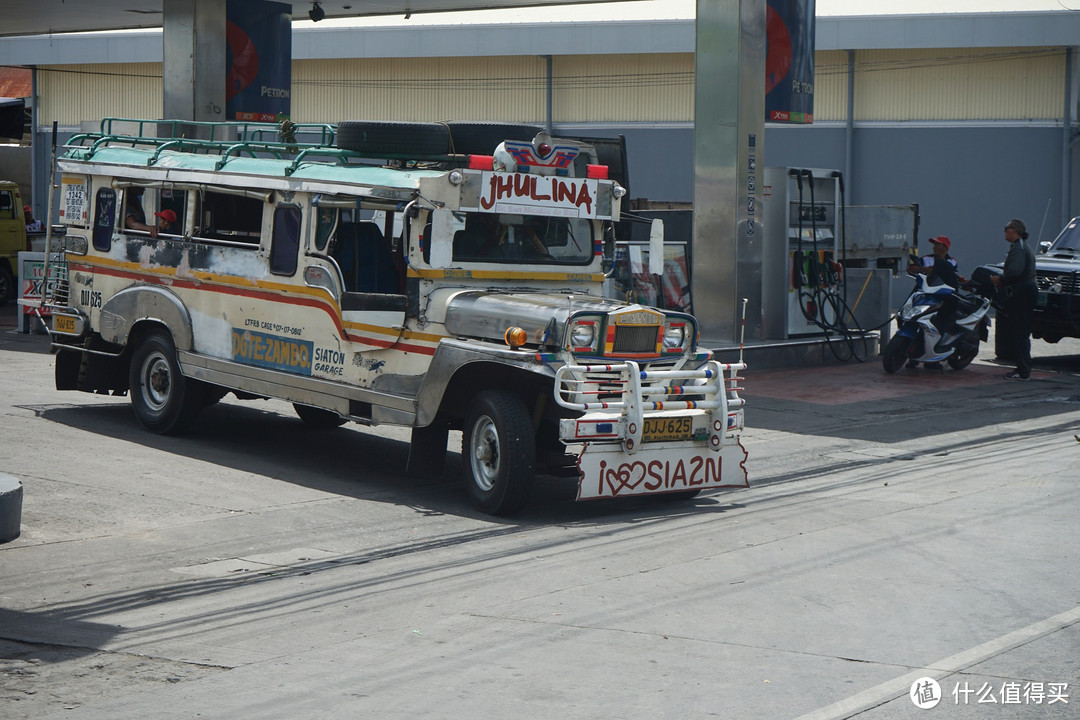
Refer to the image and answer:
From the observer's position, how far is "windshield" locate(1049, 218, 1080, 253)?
20.2m

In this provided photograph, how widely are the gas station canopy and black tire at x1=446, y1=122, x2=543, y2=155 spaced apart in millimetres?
12207

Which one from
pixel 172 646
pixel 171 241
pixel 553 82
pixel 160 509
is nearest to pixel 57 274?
pixel 171 241

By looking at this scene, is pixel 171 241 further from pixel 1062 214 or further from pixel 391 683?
pixel 1062 214

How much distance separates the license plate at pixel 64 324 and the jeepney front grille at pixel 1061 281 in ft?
42.3

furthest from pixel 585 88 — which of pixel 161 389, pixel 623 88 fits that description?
pixel 161 389

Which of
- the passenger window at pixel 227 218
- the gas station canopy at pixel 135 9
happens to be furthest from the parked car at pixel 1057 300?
the passenger window at pixel 227 218

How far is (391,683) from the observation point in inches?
229

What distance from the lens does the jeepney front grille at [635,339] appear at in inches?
373

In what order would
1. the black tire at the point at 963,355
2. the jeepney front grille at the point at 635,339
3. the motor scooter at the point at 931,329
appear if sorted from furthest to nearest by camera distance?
the black tire at the point at 963,355 → the motor scooter at the point at 931,329 → the jeepney front grille at the point at 635,339

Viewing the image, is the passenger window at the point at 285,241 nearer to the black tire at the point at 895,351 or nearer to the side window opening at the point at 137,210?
the side window opening at the point at 137,210

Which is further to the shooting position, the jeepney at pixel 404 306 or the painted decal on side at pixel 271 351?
the painted decal on side at pixel 271 351

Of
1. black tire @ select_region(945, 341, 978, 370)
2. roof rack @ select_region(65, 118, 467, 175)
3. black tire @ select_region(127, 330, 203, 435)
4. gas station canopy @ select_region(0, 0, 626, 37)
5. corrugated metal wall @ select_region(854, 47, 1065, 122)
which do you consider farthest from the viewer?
corrugated metal wall @ select_region(854, 47, 1065, 122)

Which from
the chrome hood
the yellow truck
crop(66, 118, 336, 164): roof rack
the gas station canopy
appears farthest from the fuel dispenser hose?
the yellow truck

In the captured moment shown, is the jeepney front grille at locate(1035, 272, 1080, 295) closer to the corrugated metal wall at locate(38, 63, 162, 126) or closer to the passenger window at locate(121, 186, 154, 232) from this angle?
the passenger window at locate(121, 186, 154, 232)
